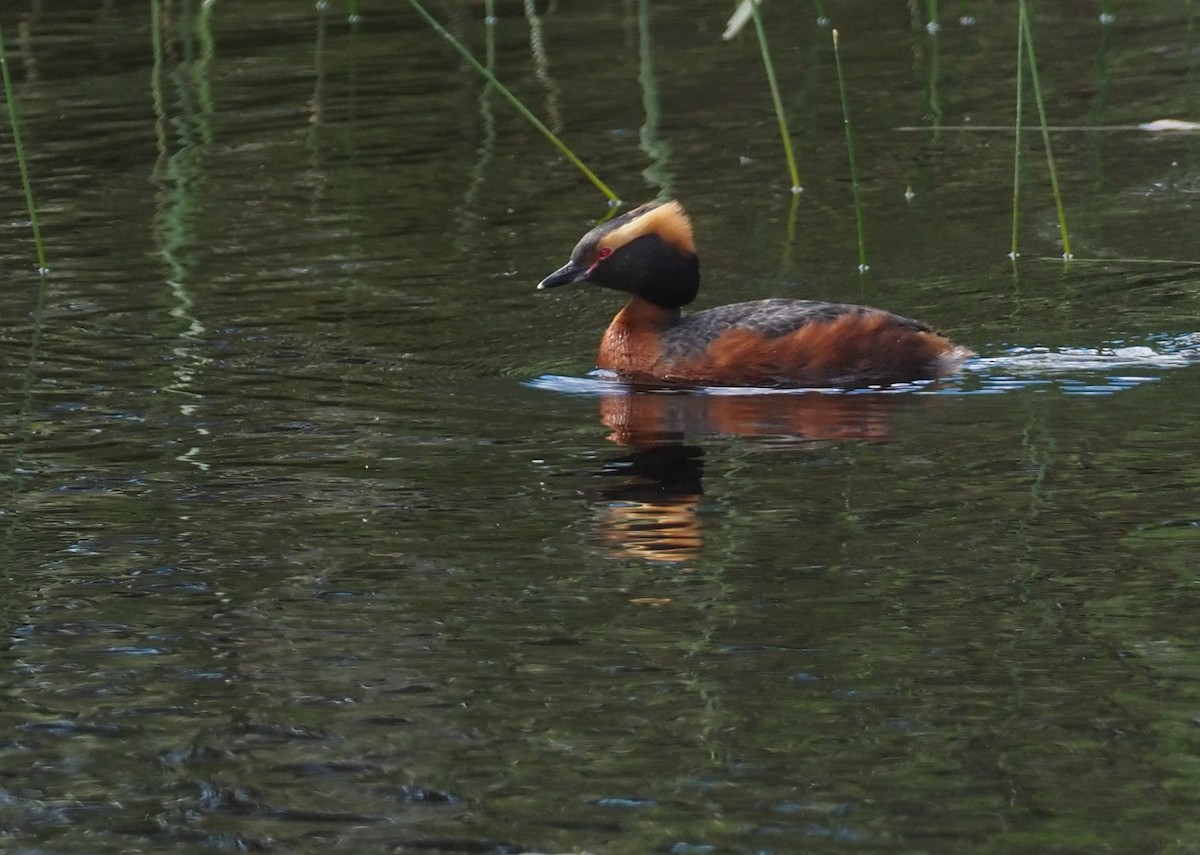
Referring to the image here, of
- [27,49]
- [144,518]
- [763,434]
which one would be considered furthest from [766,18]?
[144,518]

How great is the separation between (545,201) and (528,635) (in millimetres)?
7260

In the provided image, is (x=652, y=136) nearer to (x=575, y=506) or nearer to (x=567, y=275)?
(x=567, y=275)

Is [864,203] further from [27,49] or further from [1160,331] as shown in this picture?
[27,49]

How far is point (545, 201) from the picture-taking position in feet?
42.4

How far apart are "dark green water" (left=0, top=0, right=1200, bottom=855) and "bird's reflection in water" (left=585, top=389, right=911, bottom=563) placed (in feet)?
0.11

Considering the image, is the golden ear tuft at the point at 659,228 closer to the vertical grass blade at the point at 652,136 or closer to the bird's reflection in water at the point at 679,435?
the bird's reflection in water at the point at 679,435

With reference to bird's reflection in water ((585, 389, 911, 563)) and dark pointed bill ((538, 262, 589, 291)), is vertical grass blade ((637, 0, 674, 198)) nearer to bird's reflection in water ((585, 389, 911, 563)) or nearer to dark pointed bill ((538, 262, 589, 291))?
dark pointed bill ((538, 262, 589, 291))

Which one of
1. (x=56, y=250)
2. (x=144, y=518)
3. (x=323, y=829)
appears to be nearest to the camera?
(x=323, y=829)

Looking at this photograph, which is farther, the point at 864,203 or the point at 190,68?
the point at 190,68

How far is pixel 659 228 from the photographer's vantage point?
9.88m

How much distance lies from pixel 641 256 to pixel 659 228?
0.15 meters

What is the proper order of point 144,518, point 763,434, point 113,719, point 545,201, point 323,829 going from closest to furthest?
point 323,829, point 113,719, point 144,518, point 763,434, point 545,201

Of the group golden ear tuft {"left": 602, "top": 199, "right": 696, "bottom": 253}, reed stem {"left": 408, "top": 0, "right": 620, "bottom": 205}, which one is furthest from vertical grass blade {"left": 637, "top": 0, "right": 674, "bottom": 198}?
golden ear tuft {"left": 602, "top": 199, "right": 696, "bottom": 253}

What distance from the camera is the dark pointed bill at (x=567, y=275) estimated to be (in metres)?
9.84
